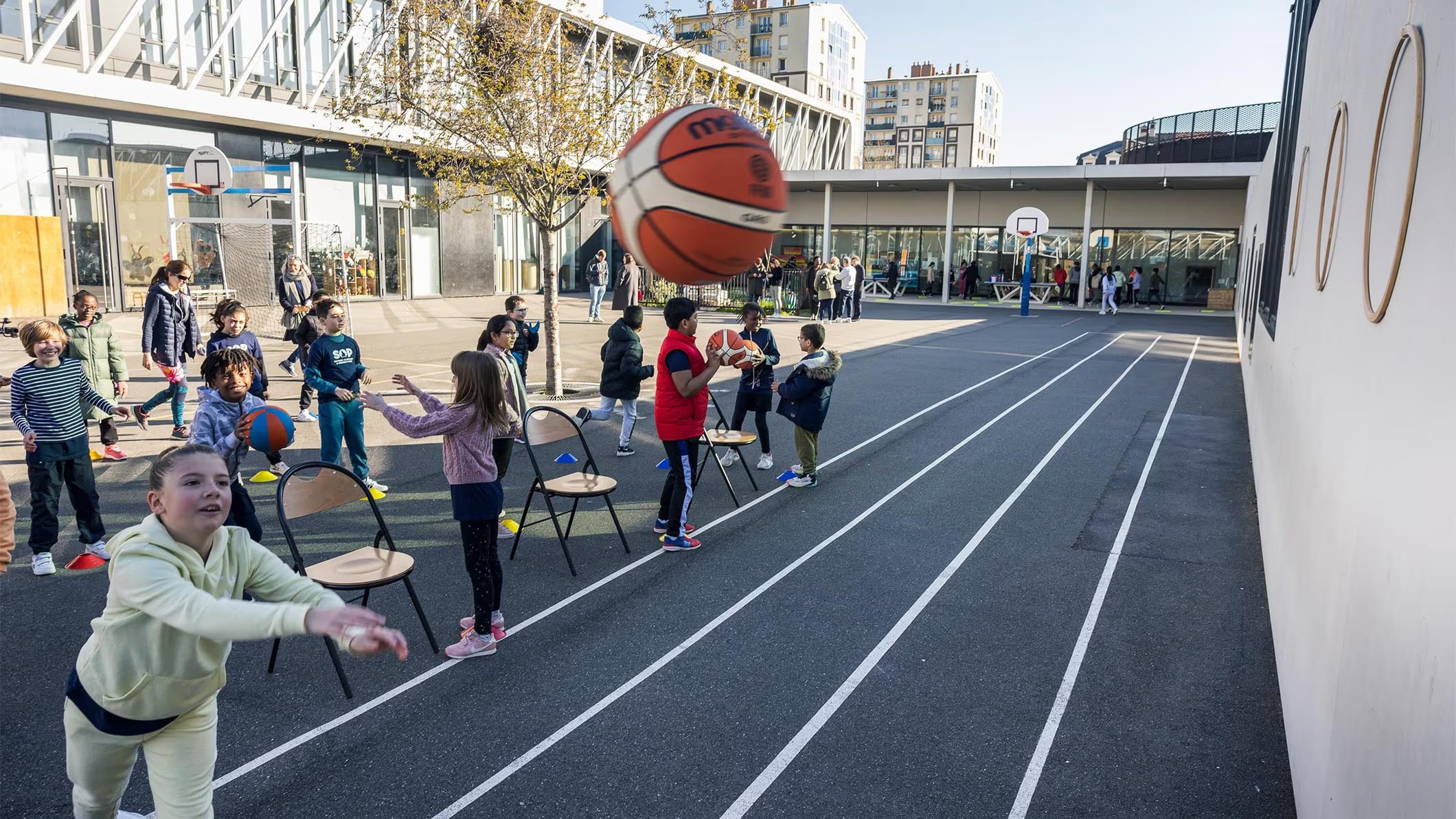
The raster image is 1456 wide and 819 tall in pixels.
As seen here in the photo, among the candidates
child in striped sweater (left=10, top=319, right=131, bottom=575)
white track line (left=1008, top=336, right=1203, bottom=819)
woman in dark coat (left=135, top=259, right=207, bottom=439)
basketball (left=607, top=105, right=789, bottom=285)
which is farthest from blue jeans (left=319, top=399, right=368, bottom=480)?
white track line (left=1008, top=336, right=1203, bottom=819)

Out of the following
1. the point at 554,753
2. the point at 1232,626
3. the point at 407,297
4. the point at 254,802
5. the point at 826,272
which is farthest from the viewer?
the point at 407,297

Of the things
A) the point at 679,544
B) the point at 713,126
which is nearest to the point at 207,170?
the point at 679,544

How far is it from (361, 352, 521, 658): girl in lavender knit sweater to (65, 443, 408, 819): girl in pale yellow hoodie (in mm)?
2006

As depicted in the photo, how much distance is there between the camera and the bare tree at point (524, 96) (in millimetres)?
11602

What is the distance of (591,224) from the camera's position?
127 ft

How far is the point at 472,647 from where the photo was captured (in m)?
5.20

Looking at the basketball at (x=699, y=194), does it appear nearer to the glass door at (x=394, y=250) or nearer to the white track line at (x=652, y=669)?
the white track line at (x=652, y=669)

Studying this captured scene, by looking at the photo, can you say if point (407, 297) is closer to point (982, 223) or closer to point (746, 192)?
point (982, 223)

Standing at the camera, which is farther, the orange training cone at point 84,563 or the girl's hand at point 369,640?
the orange training cone at point 84,563

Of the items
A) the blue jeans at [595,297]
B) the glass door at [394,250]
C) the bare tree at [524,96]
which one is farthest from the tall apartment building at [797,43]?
the bare tree at [524,96]

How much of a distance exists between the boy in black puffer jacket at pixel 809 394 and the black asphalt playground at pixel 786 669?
1.09ft

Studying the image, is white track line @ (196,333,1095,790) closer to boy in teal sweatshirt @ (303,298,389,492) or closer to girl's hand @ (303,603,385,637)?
Answer: girl's hand @ (303,603,385,637)

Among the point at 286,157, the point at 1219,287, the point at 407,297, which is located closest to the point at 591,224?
the point at 407,297

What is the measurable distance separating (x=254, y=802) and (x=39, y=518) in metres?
3.65
